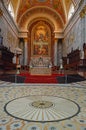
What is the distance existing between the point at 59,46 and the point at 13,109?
2168cm

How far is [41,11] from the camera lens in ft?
75.9

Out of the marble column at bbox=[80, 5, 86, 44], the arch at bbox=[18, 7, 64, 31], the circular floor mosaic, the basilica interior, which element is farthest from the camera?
the arch at bbox=[18, 7, 64, 31]

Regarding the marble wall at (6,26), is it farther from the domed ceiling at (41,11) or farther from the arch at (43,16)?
the arch at (43,16)

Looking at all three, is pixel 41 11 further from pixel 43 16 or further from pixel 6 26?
pixel 6 26

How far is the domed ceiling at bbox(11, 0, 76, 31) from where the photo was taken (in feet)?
66.6

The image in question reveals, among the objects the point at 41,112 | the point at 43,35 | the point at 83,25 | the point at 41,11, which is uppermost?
the point at 41,11

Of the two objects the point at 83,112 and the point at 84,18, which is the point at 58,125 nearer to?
the point at 83,112

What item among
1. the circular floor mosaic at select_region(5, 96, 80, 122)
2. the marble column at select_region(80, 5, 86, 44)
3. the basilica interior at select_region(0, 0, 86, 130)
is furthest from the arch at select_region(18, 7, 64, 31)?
the circular floor mosaic at select_region(5, 96, 80, 122)

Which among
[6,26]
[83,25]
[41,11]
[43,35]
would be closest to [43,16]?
[41,11]

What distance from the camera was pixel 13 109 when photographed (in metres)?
2.72

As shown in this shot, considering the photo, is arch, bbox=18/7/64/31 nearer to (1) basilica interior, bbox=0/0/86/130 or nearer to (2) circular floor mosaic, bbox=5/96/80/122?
(1) basilica interior, bbox=0/0/86/130

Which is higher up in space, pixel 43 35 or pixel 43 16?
pixel 43 16

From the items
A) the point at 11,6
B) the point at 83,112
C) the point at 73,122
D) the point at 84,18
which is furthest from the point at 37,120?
the point at 11,6

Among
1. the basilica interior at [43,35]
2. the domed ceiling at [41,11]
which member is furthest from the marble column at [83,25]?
the domed ceiling at [41,11]
